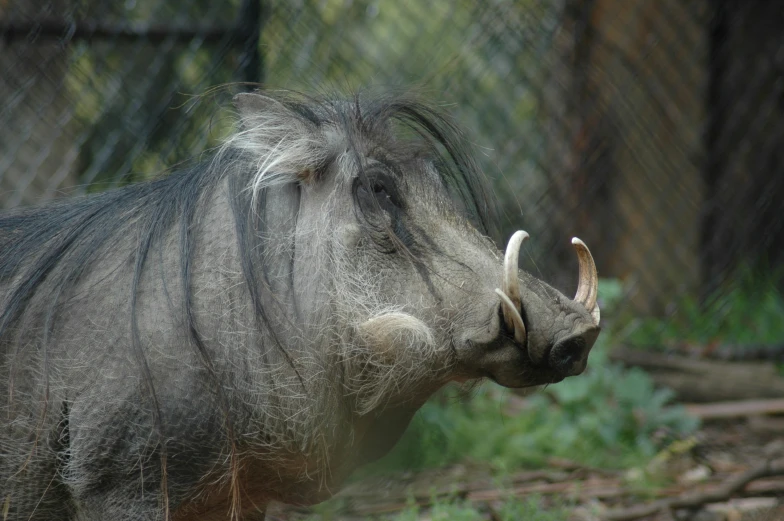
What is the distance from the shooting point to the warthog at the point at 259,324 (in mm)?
2289

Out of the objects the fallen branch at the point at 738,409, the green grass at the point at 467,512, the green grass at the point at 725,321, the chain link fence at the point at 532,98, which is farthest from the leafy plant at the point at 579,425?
the green grass at the point at 725,321

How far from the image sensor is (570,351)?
7.17 feet

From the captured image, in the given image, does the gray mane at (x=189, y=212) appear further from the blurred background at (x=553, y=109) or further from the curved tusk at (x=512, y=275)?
the blurred background at (x=553, y=109)

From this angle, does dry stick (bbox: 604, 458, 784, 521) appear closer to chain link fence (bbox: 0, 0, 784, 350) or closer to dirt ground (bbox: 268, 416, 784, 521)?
dirt ground (bbox: 268, 416, 784, 521)

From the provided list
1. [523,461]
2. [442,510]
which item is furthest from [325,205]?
[523,461]

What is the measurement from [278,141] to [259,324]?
0.52 meters

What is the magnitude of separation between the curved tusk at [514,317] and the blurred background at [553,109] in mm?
1844

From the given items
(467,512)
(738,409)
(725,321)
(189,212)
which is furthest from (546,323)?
(725,321)

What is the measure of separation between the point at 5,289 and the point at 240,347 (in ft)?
2.36

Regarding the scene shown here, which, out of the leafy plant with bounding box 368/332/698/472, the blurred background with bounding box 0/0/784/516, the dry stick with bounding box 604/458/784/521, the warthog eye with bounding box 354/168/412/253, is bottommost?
the dry stick with bounding box 604/458/784/521

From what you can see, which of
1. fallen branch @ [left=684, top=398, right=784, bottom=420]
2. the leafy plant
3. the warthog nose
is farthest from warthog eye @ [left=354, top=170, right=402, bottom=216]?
fallen branch @ [left=684, top=398, right=784, bottom=420]

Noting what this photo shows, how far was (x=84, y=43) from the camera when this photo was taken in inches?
173

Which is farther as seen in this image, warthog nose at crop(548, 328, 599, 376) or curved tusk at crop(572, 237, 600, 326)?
curved tusk at crop(572, 237, 600, 326)

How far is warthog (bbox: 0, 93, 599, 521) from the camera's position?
7.51 ft
